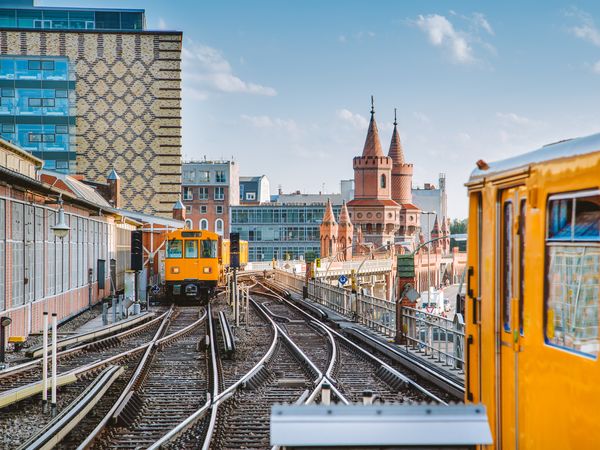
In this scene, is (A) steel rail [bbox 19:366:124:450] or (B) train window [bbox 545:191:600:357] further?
(A) steel rail [bbox 19:366:124:450]

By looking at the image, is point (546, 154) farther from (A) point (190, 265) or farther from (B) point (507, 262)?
(A) point (190, 265)

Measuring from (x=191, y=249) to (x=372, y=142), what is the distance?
104m

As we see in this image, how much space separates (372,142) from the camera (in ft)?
456

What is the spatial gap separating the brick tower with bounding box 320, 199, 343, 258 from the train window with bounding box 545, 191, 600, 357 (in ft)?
346

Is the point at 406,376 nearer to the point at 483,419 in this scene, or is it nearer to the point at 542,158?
the point at 542,158

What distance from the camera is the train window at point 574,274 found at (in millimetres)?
5855

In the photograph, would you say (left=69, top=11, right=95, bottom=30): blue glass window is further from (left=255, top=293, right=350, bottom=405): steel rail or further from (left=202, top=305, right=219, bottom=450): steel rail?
(left=255, top=293, right=350, bottom=405): steel rail

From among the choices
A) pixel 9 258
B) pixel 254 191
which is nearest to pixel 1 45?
pixel 9 258

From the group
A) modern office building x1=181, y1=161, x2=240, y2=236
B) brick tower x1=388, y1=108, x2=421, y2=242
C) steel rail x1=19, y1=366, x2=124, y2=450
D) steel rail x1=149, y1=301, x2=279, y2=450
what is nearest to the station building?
steel rail x1=149, y1=301, x2=279, y2=450

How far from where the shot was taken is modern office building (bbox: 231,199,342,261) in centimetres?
11912

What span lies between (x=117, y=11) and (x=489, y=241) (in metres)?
55.2

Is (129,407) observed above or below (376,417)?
below

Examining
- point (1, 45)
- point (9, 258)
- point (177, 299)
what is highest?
point (1, 45)

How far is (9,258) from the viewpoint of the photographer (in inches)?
778
